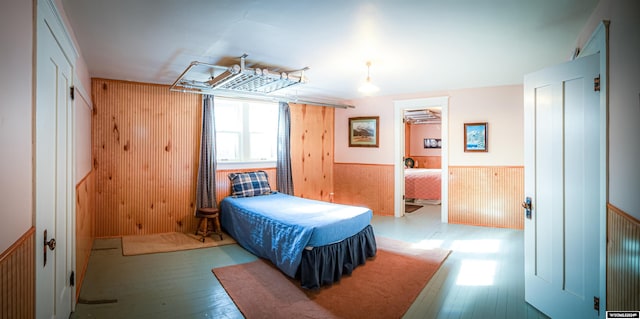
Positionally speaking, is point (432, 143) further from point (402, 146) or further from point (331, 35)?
point (331, 35)

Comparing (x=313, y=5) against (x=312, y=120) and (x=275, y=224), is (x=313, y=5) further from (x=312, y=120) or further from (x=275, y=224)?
(x=312, y=120)

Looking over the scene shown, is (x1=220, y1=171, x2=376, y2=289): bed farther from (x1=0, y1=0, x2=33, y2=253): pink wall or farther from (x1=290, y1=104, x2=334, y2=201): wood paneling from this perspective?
(x1=0, y1=0, x2=33, y2=253): pink wall

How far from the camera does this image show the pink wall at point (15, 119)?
1170 millimetres

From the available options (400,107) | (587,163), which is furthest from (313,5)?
(400,107)

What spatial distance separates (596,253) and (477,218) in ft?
11.8

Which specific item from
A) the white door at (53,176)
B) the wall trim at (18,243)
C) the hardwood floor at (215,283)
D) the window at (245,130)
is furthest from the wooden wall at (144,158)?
the wall trim at (18,243)

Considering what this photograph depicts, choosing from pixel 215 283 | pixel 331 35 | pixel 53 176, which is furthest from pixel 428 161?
pixel 53 176

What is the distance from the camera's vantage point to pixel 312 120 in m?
6.72

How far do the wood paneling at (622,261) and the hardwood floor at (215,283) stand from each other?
2.87ft

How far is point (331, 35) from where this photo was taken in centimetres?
299

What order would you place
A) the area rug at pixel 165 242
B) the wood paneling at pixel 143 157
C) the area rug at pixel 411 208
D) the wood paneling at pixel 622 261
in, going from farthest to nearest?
the area rug at pixel 411 208 < the wood paneling at pixel 143 157 < the area rug at pixel 165 242 < the wood paneling at pixel 622 261

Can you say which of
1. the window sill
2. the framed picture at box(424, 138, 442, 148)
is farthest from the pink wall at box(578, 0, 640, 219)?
the framed picture at box(424, 138, 442, 148)

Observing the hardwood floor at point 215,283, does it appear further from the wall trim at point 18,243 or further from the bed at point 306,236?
the wall trim at point 18,243

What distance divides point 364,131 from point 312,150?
120cm
